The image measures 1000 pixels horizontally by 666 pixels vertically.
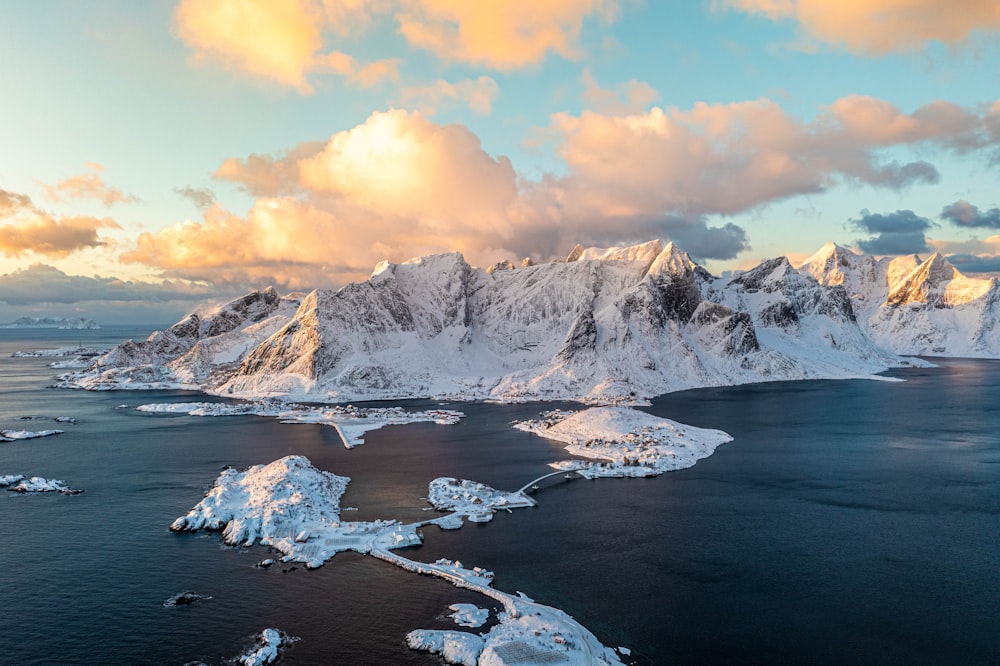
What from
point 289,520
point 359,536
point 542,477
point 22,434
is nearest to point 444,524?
point 359,536

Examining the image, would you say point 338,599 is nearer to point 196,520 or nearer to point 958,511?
point 196,520

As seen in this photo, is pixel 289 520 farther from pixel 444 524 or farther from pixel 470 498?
pixel 470 498

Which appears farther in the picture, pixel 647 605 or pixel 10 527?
pixel 10 527

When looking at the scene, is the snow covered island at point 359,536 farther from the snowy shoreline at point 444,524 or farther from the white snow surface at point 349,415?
the white snow surface at point 349,415

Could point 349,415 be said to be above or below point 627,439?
above

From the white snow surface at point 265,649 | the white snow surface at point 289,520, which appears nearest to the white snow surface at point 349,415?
the white snow surface at point 289,520

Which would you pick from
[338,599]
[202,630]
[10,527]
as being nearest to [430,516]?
[338,599]

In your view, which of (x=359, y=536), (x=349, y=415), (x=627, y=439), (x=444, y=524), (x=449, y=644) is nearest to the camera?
(x=449, y=644)
